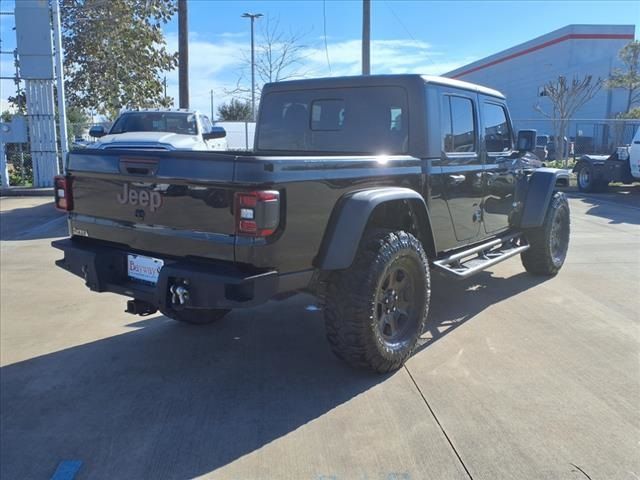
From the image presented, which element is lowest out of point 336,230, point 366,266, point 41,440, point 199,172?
point 41,440

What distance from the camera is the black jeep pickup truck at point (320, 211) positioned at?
3.29 m

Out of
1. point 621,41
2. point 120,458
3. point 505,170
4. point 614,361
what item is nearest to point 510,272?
point 505,170

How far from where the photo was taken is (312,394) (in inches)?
151

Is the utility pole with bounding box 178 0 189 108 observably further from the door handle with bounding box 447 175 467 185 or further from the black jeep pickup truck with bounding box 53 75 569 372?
the door handle with bounding box 447 175 467 185

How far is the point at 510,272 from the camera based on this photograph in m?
7.16

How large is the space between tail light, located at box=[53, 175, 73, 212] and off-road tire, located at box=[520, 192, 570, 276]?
15.6 ft

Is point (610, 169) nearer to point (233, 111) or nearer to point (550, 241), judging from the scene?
point (550, 241)

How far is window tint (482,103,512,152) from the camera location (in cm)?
569

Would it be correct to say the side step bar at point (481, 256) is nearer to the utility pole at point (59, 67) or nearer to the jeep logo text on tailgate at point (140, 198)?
the jeep logo text on tailgate at point (140, 198)

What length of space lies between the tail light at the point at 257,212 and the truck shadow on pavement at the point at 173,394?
45.9 inches

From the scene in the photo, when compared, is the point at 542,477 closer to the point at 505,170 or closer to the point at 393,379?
the point at 393,379

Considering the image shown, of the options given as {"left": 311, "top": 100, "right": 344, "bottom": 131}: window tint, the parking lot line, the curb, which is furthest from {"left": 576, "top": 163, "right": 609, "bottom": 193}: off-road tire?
the parking lot line

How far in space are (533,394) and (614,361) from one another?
94cm

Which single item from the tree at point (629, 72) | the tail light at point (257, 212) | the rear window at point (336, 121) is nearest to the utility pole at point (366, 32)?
the rear window at point (336, 121)
